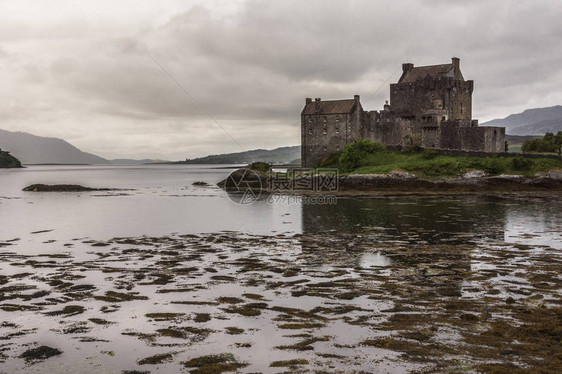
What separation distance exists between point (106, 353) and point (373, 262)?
424 inches

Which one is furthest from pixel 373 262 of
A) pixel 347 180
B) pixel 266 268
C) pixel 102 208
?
pixel 347 180

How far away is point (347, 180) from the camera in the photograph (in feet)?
194

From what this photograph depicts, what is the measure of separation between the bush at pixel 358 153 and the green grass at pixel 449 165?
845 mm

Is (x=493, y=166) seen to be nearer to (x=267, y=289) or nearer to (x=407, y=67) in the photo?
(x=407, y=67)

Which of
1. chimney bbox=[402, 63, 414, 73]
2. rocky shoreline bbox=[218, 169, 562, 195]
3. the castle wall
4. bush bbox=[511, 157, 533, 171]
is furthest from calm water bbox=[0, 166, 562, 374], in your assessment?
chimney bbox=[402, 63, 414, 73]

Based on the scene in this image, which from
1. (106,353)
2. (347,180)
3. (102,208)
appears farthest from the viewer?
(347,180)

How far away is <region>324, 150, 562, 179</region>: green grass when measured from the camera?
54.0 m

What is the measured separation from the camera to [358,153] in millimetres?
65438

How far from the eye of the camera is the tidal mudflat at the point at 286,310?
8.55 metres

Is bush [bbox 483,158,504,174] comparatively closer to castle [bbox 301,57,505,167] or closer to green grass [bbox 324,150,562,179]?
green grass [bbox 324,150,562,179]

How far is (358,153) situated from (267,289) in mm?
53786

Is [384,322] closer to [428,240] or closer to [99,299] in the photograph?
[99,299]

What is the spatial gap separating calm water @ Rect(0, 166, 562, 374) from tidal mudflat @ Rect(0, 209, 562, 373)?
0.05 m

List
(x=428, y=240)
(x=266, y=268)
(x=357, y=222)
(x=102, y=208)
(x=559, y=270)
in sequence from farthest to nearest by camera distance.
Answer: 1. (x=102, y=208)
2. (x=357, y=222)
3. (x=428, y=240)
4. (x=266, y=268)
5. (x=559, y=270)
